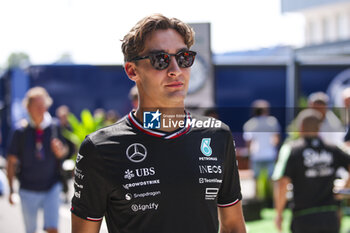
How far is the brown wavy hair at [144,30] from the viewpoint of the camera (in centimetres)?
177

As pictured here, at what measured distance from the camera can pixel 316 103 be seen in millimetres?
6344

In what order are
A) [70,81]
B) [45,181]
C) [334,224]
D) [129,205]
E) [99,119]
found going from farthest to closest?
[70,81] → [99,119] → [45,181] → [334,224] → [129,205]

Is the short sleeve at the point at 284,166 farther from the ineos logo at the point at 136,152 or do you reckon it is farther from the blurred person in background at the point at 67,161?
the blurred person in background at the point at 67,161

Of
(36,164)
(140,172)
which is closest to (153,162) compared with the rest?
(140,172)

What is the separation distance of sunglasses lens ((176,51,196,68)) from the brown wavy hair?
0.08 meters

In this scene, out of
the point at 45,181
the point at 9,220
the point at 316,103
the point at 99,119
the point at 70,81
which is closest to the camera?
the point at 45,181

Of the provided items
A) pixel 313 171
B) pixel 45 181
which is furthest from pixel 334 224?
pixel 45 181

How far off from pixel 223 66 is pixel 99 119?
4655 millimetres

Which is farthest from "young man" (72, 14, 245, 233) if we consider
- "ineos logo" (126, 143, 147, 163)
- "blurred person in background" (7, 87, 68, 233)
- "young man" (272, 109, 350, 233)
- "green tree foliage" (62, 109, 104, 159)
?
"green tree foliage" (62, 109, 104, 159)

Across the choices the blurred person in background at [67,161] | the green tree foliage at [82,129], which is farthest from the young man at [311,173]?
the green tree foliage at [82,129]

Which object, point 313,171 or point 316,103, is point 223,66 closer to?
point 316,103

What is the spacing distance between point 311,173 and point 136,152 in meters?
3.17

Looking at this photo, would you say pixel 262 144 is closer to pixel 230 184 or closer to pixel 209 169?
pixel 230 184

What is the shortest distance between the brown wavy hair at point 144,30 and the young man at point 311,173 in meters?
3.02
